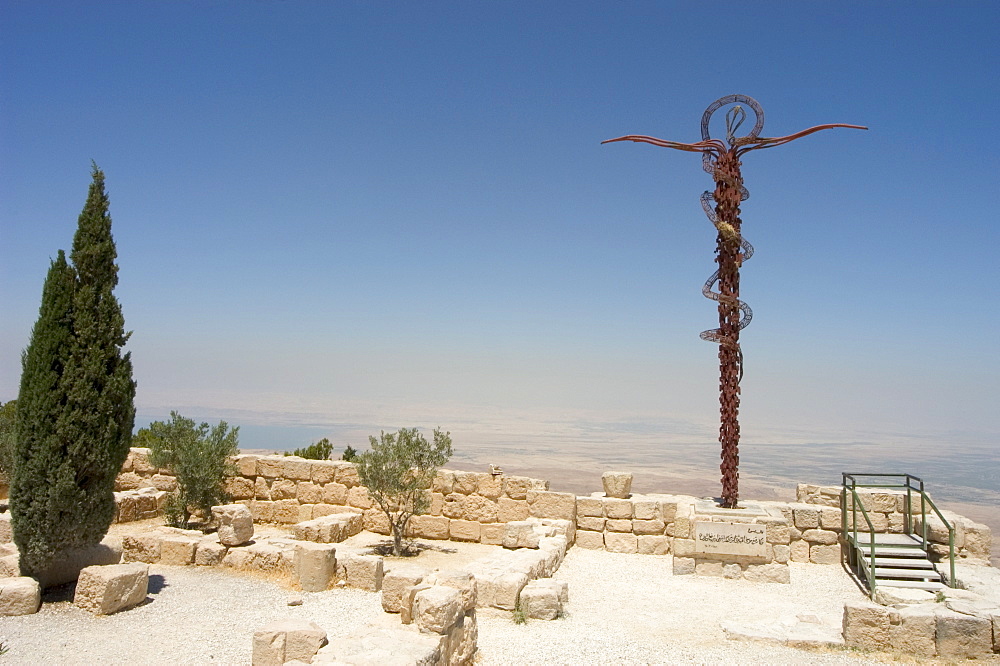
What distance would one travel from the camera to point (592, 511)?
1305cm

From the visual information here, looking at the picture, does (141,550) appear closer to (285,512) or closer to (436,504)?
(285,512)

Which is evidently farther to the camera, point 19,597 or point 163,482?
point 163,482

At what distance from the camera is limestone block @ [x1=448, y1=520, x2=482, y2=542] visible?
13.3 metres

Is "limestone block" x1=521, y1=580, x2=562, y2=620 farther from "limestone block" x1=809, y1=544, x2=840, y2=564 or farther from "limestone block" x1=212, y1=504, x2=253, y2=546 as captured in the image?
"limestone block" x1=809, y1=544, x2=840, y2=564

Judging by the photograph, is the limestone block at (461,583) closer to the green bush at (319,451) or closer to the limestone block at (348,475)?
the limestone block at (348,475)

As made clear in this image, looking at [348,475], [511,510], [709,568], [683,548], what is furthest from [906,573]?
[348,475]

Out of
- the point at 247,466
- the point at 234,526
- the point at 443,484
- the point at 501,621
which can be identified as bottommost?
the point at 501,621

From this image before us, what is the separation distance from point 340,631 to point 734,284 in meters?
9.38

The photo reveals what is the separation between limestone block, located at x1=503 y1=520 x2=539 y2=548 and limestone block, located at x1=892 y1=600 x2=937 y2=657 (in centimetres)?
528

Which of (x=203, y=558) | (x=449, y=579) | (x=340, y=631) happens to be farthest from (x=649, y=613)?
(x=203, y=558)

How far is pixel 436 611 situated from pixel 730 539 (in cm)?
692

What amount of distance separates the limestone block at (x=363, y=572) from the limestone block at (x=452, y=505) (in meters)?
3.91

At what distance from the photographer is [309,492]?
14148 mm

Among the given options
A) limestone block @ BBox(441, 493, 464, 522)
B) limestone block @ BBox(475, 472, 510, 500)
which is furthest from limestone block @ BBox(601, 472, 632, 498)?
limestone block @ BBox(441, 493, 464, 522)
